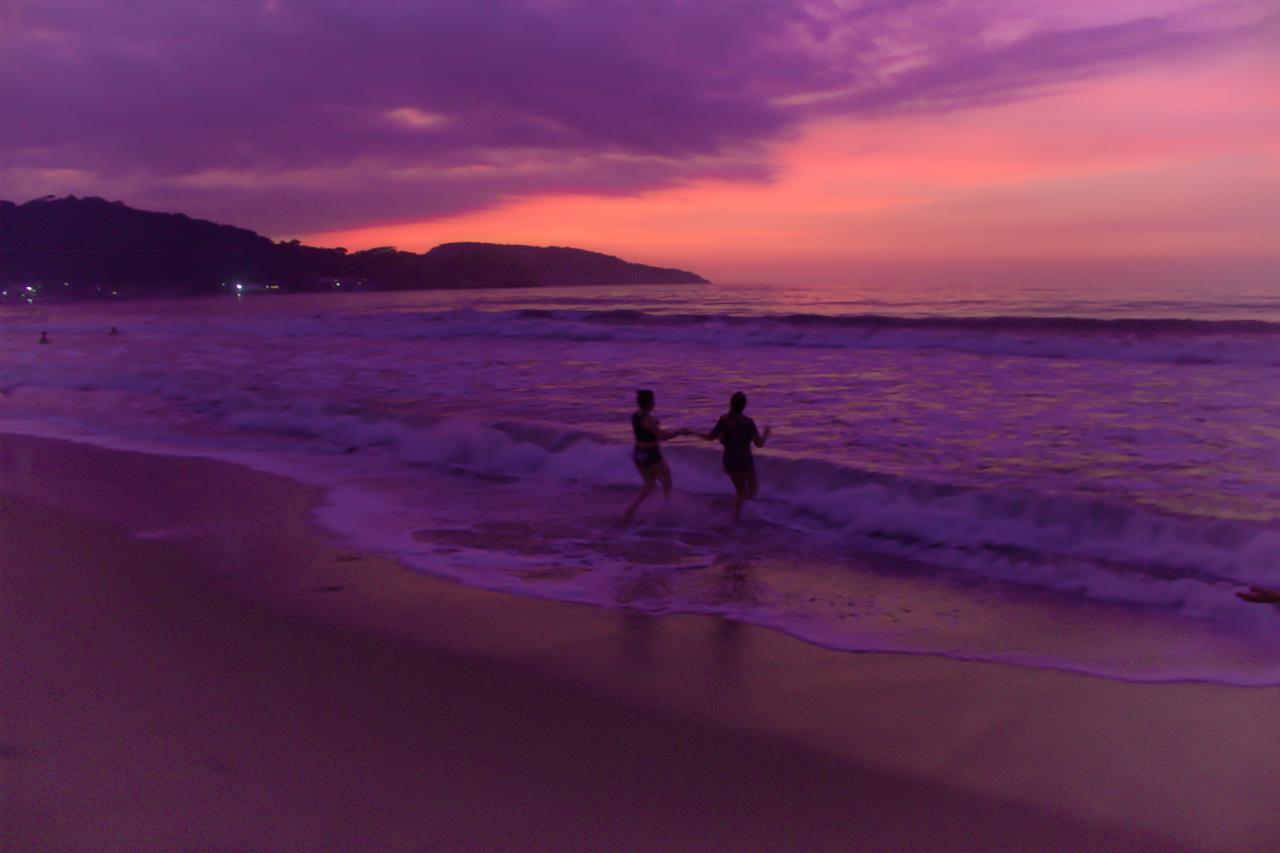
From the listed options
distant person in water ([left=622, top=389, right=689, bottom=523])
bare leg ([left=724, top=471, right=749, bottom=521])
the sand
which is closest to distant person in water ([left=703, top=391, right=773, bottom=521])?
bare leg ([left=724, top=471, right=749, bottom=521])

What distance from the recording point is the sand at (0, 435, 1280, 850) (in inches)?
140

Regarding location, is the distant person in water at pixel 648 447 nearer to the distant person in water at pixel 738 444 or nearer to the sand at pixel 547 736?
the distant person in water at pixel 738 444

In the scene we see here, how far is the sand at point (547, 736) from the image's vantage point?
356 centimetres

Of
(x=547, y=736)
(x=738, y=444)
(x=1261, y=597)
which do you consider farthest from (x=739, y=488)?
(x=547, y=736)

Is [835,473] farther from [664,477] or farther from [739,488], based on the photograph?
[664,477]

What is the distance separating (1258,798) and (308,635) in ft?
16.5

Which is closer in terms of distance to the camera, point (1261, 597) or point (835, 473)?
point (1261, 597)

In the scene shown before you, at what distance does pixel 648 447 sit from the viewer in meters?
8.88

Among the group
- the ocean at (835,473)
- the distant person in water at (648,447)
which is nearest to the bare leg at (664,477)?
Result: the distant person in water at (648,447)

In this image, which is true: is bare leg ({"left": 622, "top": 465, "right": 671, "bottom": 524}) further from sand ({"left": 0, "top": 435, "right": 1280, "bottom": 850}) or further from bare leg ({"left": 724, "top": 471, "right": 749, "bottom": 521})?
sand ({"left": 0, "top": 435, "right": 1280, "bottom": 850})

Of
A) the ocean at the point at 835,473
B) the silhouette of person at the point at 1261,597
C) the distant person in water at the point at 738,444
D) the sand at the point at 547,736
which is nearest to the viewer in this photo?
the sand at the point at 547,736

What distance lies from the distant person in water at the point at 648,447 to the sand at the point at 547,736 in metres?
2.77

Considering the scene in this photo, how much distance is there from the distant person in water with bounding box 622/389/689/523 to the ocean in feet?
1.03

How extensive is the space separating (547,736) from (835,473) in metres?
6.28
